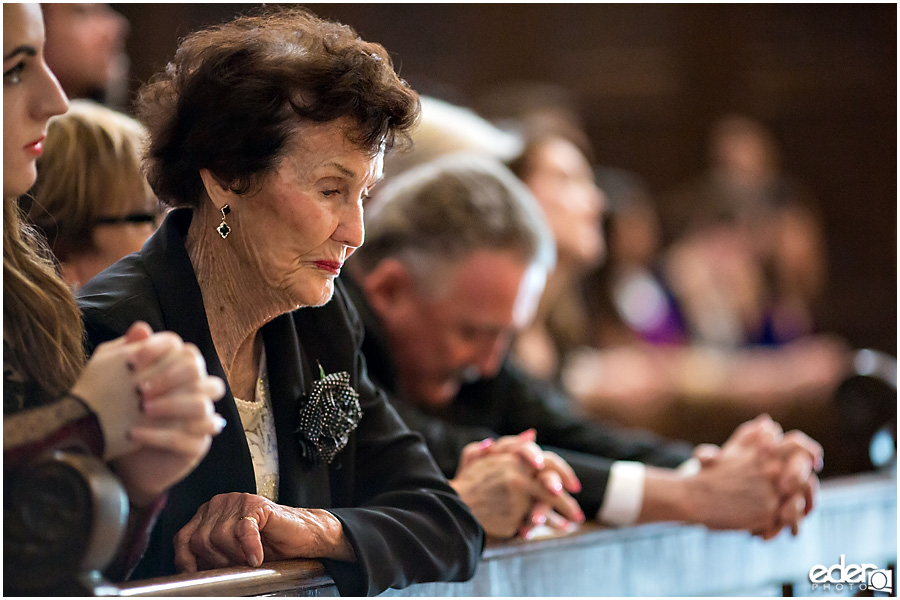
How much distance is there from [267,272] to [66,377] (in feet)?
0.97

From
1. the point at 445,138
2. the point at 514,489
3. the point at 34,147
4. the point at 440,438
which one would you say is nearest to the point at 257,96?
the point at 34,147

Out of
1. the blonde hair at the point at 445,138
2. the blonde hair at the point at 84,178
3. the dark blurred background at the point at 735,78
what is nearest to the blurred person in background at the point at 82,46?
the blonde hair at the point at 84,178

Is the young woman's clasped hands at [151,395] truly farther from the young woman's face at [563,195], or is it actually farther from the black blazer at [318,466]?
the young woman's face at [563,195]

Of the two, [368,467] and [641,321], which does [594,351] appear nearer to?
[641,321]

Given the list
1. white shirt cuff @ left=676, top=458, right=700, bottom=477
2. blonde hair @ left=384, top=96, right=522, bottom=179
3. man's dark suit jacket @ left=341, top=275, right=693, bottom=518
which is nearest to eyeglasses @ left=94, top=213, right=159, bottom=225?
man's dark suit jacket @ left=341, top=275, right=693, bottom=518

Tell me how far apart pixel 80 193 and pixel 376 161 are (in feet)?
1.83

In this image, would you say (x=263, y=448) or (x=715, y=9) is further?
(x=715, y=9)

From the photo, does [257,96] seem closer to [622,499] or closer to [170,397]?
[170,397]

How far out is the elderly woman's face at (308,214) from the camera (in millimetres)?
1303

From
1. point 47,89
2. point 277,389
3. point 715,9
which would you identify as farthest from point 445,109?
point 715,9

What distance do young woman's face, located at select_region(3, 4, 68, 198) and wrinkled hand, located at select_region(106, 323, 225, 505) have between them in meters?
0.25

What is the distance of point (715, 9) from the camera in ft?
26.6

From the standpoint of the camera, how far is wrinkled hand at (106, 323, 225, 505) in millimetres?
1039

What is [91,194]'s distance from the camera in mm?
1660
